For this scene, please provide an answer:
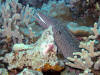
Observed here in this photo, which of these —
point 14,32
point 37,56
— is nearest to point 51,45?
point 37,56

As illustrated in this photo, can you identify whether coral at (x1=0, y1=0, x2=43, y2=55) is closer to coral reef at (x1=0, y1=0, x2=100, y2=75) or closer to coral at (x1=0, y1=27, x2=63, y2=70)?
coral reef at (x1=0, y1=0, x2=100, y2=75)

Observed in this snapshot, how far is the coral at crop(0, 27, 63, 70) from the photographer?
1.86 metres

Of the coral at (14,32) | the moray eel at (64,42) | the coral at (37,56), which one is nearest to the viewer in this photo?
the coral at (37,56)

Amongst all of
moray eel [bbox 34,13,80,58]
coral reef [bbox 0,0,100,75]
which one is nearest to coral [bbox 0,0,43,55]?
coral reef [bbox 0,0,100,75]

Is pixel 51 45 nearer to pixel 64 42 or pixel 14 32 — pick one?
Result: pixel 64 42

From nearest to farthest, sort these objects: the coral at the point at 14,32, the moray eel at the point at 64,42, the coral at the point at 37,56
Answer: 1. the coral at the point at 37,56
2. the moray eel at the point at 64,42
3. the coral at the point at 14,32

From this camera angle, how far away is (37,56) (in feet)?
6.50

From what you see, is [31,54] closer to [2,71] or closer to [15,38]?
[2,71]

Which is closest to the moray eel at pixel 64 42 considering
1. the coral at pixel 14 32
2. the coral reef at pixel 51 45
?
the coral reef at pixel 51 45

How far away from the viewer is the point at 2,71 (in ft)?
6.82

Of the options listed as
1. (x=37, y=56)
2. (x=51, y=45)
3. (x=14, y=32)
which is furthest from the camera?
(x=14, y=32)

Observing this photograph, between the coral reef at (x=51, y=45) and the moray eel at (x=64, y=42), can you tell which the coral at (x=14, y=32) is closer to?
the coral reef at (x=51, y=45)

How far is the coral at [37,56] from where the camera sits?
6.11 ft

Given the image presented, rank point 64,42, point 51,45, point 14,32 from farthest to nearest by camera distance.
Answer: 1. point 14,32
2. point 64,42
3. point 51,45
